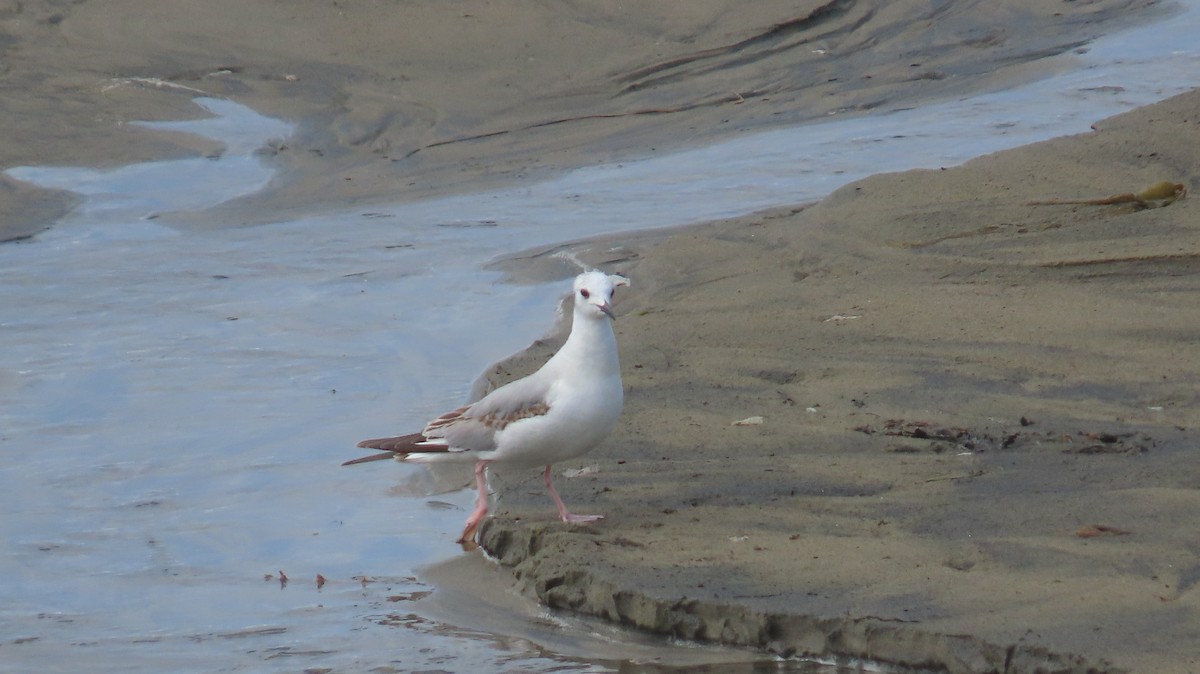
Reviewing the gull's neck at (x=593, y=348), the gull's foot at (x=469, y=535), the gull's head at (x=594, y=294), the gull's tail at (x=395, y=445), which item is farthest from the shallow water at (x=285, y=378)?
the gull's head at (x=594, y=294)

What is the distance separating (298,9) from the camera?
12117 millimetres

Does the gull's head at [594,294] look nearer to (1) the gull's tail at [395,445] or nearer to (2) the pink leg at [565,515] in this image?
(2) the pink leg at [565,515]

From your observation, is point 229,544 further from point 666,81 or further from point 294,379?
point 666,81

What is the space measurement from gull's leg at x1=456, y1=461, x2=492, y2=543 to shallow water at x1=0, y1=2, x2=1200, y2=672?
92 millimetres

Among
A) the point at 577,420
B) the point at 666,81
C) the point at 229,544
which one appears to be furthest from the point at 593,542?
the point at 666,81

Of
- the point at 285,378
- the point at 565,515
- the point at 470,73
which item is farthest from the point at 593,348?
the point at 470,73

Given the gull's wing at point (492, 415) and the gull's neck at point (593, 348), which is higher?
the gull's neck at point (593, 348)

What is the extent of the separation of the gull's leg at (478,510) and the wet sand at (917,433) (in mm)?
129

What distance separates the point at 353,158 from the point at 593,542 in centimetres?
652

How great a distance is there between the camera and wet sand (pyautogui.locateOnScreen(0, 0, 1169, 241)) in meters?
10.5

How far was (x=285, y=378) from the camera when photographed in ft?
22.3

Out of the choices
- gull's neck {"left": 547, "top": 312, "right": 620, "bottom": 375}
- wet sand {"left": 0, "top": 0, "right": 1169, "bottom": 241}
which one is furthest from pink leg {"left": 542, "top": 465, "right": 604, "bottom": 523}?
wet sand {"left": 0, "top": 0, "right": 1169, "bottom": 241}

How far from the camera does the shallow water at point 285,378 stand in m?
4.52

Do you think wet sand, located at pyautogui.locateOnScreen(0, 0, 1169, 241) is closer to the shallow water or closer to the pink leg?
the shallow water
